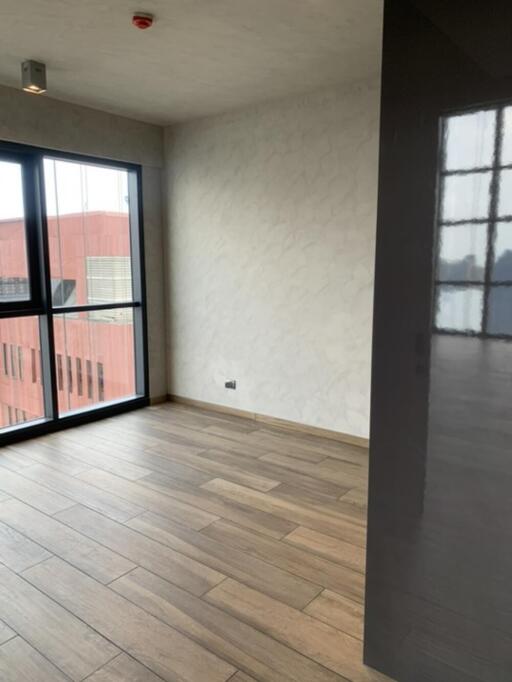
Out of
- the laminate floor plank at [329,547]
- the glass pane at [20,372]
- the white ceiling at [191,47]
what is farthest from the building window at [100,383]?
the laminate floor plank at [329,547]

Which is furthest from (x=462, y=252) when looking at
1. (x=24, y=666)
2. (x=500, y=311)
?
(x=24, y=666)

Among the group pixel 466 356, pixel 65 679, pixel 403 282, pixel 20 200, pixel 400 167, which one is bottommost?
pixel 65 679

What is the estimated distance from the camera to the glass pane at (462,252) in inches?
53.2

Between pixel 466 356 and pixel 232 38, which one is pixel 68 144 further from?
pixel 466 356

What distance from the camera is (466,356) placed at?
1.41m

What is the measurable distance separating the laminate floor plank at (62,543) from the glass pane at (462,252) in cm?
191

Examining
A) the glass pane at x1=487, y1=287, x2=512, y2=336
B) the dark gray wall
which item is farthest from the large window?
the glass pane at x1=487, y1=287, x2=512, y2=336

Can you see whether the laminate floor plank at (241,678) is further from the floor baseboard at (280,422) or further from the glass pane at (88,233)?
the glass pane at (88,233)

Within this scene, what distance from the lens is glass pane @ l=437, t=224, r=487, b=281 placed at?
53.2 inches

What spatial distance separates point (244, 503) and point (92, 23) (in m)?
2.76

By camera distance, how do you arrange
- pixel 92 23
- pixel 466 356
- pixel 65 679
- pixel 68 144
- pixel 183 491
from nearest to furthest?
pixel 466 356 → pixel 65 679 → pixel 92 23 → pixel 183 491 → pixel 68 144

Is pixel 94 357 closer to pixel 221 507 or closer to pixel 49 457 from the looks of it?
pixel 49 457

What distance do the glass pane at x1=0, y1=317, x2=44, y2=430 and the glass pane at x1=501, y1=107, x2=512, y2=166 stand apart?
3671 millimetres

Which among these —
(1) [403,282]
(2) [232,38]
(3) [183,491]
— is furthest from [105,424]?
(1) [403,282]
